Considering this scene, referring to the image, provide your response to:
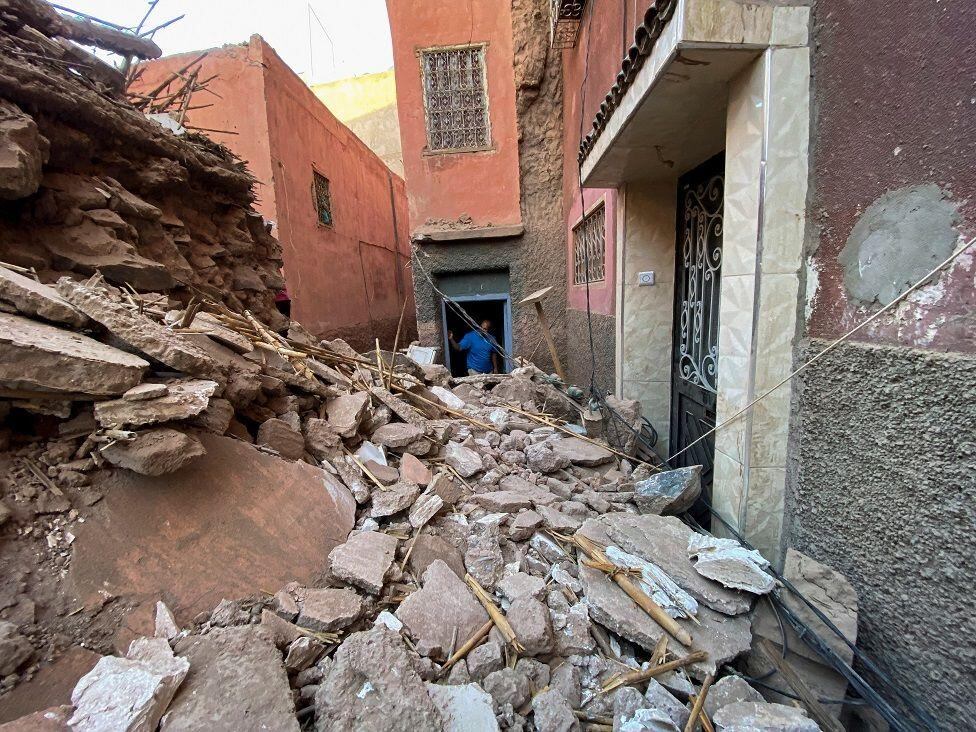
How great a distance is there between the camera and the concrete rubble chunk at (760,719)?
135cm

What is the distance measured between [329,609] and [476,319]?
7421 mm

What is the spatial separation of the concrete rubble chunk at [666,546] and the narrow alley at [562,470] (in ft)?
0.07

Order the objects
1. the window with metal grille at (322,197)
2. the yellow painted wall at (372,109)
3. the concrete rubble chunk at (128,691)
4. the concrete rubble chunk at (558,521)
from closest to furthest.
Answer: the concrete rubble chunk at (128,691)
the concrete rubble chunk at (558,521)
the window with metal grille at (322,197)
the yellow painted wall at (372,109)

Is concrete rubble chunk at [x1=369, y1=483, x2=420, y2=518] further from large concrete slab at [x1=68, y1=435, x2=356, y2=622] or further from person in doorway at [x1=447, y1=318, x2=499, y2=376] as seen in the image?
person in doorway at [x1=447, y1=318, x2=499, y2=376]

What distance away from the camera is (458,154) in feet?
25.0

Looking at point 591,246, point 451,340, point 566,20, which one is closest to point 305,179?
point 451,340

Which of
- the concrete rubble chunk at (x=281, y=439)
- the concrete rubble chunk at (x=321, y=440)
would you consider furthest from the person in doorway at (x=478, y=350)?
the concrete rubble chunk at (x=281, y=439)

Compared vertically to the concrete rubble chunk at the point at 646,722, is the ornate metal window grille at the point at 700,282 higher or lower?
higher

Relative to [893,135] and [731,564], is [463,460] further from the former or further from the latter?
[893,135]

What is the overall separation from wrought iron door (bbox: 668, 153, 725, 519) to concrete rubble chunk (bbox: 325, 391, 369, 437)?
250 cm

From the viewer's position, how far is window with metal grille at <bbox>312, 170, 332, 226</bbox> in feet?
27.4

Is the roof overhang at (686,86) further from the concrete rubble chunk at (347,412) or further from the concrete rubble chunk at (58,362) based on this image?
the concrete rubble chunk at (58,362)

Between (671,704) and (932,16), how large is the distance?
2.42m

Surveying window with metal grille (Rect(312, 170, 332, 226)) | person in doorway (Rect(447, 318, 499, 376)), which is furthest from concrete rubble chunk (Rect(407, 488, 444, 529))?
window with metal grille (Rect(312, 170, 332, 226))
